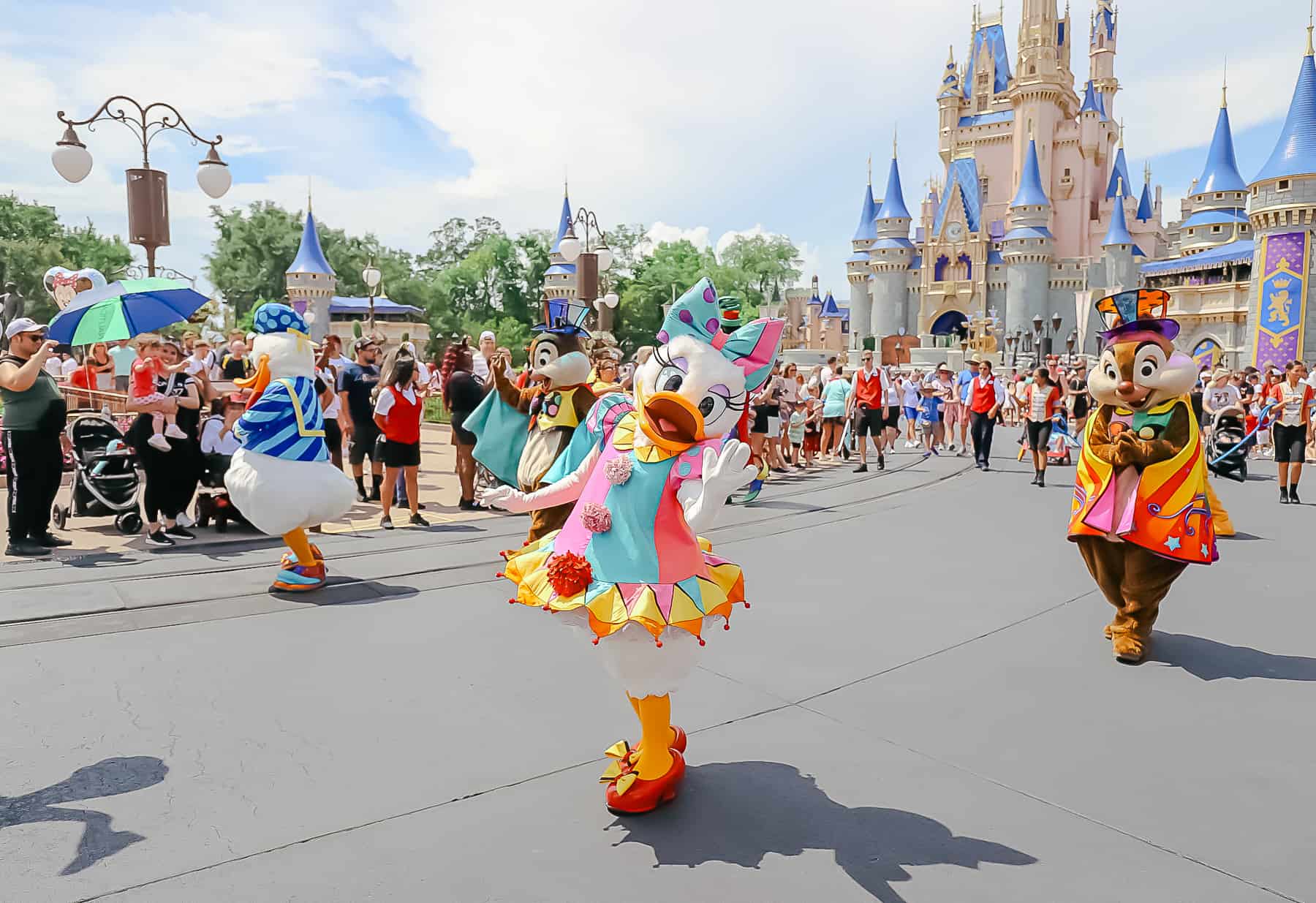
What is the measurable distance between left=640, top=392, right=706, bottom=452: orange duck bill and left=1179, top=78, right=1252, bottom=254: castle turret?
172 feet

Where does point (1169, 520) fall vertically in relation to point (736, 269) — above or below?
below

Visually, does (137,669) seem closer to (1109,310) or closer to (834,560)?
(834,560)

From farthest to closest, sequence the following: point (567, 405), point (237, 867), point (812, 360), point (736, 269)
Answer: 1. point (736, 269)
2. point (812, 360)
3. point (567, 405)
4. point (237, 867)

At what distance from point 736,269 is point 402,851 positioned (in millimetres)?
72974

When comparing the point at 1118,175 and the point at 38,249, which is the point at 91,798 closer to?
the point at 38,249

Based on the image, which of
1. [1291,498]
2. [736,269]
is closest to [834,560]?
[1291,498]

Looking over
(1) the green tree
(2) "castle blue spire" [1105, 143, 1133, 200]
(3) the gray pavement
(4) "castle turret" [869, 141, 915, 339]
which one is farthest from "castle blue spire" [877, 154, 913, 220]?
(3) the gray pavement

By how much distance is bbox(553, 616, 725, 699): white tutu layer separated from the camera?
2.95 metres

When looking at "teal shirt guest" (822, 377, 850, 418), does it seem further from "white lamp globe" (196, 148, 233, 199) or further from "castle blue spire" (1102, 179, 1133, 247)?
"castle blue spire" (1102, 179, 1133, 247)

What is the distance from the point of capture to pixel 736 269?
73.5 m

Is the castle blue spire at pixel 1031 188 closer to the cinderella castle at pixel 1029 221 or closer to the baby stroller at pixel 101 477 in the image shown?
the cinderella castle at pixel 1029 221

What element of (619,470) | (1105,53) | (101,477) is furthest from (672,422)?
(1105,53)

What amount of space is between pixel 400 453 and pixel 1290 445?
34.4 ft

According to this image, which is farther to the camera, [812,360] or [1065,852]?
[812,360]
